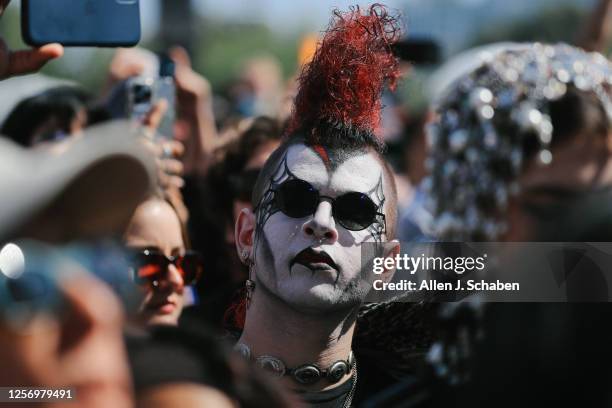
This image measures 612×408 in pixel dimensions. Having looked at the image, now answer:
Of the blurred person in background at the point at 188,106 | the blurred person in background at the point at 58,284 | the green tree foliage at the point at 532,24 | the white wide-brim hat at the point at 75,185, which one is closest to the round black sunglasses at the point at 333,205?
the white wide-brim hat at the point at 75,185

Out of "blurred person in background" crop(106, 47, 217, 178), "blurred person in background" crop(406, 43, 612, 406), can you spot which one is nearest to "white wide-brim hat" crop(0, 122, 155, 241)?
"blurred person in background" crop(406, 43, 612, 406)

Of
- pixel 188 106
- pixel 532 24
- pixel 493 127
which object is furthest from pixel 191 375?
pixel 532 24

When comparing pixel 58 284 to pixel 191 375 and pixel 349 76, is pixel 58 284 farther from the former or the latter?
pixel 349 76

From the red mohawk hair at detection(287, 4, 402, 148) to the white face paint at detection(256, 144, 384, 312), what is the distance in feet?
0.29

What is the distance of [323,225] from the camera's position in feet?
6.88

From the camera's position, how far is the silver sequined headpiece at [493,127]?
2.24 meters

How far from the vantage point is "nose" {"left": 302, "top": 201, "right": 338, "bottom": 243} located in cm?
210

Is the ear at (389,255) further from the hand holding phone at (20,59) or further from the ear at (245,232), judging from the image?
the hand holding phone at (20,59)

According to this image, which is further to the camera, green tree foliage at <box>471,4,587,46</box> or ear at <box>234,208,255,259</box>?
green tree foliage at <box>471,4,587,46</box>

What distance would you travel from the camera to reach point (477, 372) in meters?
1.66

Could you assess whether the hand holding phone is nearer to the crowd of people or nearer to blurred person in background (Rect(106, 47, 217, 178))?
the crowd of people

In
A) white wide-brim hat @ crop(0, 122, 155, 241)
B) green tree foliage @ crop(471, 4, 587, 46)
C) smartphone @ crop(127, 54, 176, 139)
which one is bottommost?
white wide-brim hat @ crop(0, 122, 155, 241)

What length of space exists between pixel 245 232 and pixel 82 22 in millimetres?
563

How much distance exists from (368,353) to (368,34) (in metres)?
0.70
